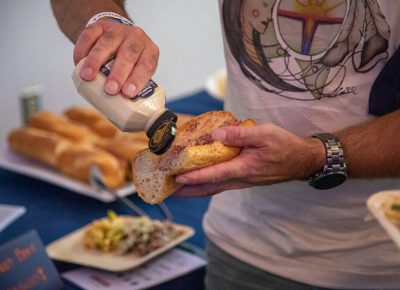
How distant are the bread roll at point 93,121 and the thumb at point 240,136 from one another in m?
1.17

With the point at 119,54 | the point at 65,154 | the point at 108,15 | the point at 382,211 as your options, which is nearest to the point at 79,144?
the point at 65,154

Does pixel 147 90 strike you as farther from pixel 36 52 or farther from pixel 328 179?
pixel 36 52

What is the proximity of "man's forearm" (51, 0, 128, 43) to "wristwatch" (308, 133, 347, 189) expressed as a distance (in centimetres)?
39

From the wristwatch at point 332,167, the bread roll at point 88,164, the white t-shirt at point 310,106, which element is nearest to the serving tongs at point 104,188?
the bread roll at point 88,164

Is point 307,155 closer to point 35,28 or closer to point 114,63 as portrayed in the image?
point 114,63

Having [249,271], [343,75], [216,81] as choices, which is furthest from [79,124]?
[343,75]

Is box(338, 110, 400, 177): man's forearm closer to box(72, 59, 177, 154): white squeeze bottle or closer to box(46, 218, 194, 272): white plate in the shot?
box(72, 59, 177, 154): white squeeze bottle

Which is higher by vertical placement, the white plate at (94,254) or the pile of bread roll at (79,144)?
the pile of bread roll at (79,144)

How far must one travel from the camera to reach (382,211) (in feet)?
2.49

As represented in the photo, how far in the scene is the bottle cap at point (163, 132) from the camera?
2.45 feet

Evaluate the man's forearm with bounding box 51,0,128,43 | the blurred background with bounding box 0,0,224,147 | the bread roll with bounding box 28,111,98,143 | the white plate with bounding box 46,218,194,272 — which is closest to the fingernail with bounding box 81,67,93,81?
the man's forearm with bounding box 51,0,128,43

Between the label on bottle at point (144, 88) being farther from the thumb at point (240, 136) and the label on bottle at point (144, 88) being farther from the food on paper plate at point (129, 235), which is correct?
the food on paper plate at point (129, 235)

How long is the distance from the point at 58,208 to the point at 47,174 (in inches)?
6.8

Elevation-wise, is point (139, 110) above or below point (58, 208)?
above
